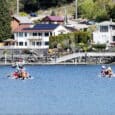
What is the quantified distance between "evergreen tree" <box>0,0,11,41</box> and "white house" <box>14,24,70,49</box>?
1259 millimetres

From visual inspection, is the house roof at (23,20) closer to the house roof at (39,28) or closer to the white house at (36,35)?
the house roof at (39,28)

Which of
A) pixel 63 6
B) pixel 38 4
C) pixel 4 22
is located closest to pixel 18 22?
pixel 4 22

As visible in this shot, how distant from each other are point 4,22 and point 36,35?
3979 mm

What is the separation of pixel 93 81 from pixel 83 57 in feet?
88.0

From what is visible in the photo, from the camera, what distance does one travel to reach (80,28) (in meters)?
112

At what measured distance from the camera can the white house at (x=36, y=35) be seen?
10744 centimetres

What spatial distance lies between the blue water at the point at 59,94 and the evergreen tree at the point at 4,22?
79.9 feet

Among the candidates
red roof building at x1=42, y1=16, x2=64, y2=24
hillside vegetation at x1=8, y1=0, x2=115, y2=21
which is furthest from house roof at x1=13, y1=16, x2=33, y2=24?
hillside vegetation at x1=8, y1=0, x2=115, y2=21

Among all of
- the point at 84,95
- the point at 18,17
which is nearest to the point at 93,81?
the point at 84,95

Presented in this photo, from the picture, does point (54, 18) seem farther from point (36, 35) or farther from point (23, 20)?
point (36, 35)

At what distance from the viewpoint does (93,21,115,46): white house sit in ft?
352

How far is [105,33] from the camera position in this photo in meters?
108

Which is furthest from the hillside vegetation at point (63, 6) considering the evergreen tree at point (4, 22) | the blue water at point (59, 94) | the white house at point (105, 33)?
the blue water at point (59, 94)

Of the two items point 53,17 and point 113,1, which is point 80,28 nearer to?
point 53,17
